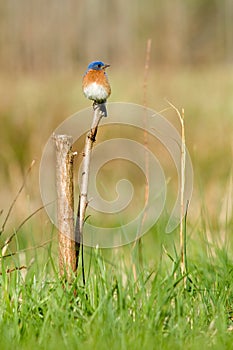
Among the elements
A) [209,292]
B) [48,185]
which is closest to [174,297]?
[209,292]

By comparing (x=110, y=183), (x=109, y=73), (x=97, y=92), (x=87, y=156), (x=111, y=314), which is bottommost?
(x=111, y=314)

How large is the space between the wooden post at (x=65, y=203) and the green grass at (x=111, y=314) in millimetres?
84

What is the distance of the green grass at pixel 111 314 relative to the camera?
209 centimetres

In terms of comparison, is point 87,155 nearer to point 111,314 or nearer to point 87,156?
point 87,156

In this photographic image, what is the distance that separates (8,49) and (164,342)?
10.6 meters

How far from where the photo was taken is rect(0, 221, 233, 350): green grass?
2.09 m

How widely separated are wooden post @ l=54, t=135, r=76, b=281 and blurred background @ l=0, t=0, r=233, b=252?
3074 millimetres

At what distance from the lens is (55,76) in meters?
11.4

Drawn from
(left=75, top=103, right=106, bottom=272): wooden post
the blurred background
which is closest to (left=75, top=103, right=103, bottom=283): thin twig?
(left=75, top=103, right=106, bottom=272): wooden post

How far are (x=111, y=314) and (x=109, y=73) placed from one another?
1024 cm

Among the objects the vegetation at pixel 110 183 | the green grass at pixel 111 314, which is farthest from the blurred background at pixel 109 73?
the green grass at pixel 111 314

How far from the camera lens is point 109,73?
479 inches

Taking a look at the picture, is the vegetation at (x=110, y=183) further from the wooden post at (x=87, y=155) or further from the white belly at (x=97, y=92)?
the white belly at (x=97, y=92)

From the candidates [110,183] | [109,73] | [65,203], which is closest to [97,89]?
[65,203]
